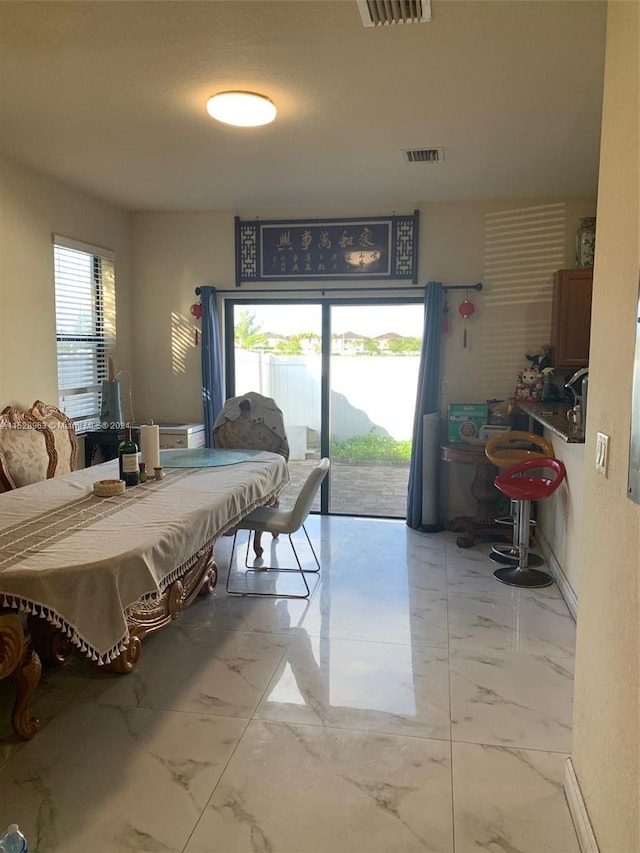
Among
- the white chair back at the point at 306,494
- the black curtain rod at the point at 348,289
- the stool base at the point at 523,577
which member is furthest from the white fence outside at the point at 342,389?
the white chair back at the point at 306,494

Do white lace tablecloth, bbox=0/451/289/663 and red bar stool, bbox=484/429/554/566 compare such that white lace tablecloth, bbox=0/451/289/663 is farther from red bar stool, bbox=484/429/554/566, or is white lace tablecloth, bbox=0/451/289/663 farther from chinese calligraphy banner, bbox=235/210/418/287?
chinese calligraphy banner, bbox=235/210/418/287

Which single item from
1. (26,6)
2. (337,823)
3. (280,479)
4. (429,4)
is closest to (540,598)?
(280,479)

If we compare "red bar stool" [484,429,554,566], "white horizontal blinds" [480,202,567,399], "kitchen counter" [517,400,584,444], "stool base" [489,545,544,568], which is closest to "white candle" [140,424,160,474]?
"kitchen counter" [517,400,584,444]

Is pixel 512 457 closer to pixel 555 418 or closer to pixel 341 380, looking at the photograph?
pixel 555 418

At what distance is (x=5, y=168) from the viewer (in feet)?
13.3

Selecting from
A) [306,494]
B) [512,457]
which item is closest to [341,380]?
[512,457]

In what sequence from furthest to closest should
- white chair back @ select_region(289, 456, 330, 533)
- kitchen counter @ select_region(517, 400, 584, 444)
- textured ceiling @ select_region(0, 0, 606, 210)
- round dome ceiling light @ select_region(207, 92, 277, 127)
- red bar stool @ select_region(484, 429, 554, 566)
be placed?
red bar stool @ select_region(484, 429, 554, 566), white chair back @ select_region(289, 456, 330, 533), kitchen counter @ select_region(517, 400, 584, 444), round dome ceiling light @ select_region(207, 92, 277, 127), textured ceiling @ select_region(0, 0, 606, 210)

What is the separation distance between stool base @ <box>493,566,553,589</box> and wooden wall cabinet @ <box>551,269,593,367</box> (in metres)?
1.63

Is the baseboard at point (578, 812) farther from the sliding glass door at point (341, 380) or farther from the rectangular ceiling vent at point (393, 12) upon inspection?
the sliding glass door at point (341, 380)

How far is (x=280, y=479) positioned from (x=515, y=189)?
2899 millimetres

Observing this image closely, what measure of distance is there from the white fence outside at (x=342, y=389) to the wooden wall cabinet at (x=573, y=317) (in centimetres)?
127

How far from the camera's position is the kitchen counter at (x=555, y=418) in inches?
123

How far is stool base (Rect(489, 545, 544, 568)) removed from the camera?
14.4 feet

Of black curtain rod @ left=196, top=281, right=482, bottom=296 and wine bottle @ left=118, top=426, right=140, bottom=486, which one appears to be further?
black curtain rod @ left=196, top=281, right=482, bottom=296
